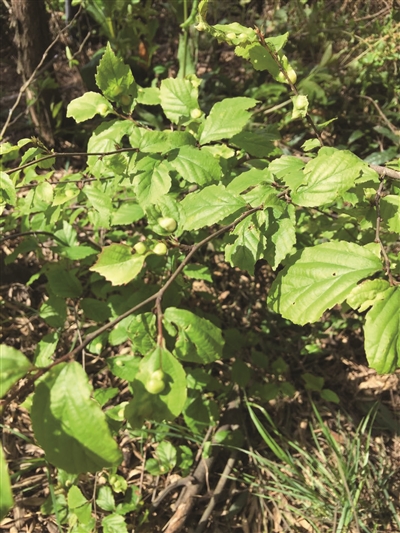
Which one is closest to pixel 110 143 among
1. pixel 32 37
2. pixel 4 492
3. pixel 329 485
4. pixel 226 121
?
pixel 226 121

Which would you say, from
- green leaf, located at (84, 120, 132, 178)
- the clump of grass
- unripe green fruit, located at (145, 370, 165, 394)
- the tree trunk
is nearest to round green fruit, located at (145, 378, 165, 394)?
unripe green fruit, located at (145, 370, 165, 394)

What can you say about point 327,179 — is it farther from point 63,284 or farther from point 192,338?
point 63,284

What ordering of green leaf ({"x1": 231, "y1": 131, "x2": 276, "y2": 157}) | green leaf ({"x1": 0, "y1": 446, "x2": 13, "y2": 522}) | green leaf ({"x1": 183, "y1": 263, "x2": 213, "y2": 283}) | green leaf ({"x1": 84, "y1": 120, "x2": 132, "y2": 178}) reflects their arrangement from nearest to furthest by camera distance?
green leaf ({"x1": 0, "y1": 446, "x2": 13, "y2": 522})
green leaf ({"x1": 84, "y1": 120, "x2": 132, "y2": 178})
green leaf ({"x1": 231, "y1": 131, "x2": 276, "y2": 157})
green leaf ({"x1": 183, "y1": 263, "x2": 213, "y2": 283})

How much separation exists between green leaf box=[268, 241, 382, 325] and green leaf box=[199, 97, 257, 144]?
1.43 ft

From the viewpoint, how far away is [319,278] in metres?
0.87

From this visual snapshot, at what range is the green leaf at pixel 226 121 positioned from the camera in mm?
1144

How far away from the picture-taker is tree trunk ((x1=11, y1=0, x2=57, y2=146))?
2.34 m

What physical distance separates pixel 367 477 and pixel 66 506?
1239 mm

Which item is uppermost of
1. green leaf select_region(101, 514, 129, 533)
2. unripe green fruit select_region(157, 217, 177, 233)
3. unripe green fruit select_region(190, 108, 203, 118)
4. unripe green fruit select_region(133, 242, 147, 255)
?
unripe green fruit select_region(190, 108, 203, 118)

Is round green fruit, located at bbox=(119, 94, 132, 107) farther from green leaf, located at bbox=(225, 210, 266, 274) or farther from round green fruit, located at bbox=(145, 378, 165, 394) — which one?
round green fruit, located at bbox=(145, 378, 165, 394)

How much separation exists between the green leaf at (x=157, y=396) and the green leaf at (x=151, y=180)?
0.45m

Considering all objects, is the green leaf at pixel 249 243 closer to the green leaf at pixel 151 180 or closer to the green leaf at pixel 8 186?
the green leaf at pixel 151 180

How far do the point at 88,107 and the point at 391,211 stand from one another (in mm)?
902

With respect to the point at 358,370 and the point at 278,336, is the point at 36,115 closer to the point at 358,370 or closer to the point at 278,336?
the point at 278,336
